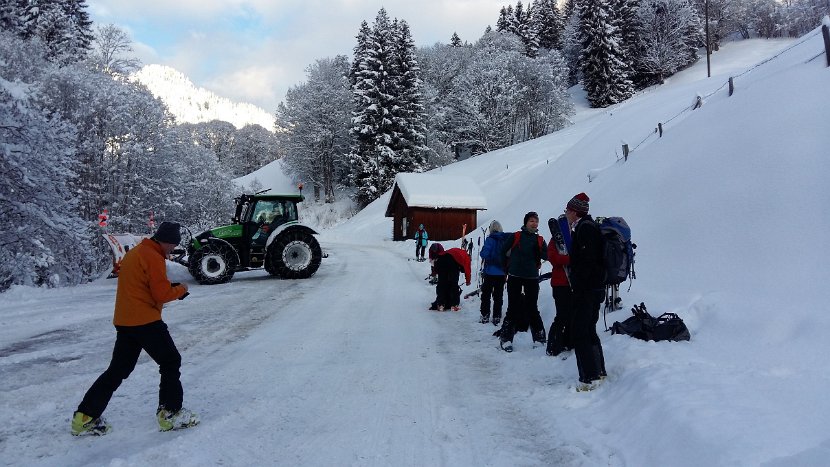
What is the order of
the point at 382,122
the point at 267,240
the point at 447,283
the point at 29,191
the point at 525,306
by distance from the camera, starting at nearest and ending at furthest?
1. the point at 525,306
2. the point at 447,283
3. the point at 29,191
4. the point at 267,240
5. the point at 382,122

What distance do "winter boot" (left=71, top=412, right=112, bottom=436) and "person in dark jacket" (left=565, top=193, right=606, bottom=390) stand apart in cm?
412

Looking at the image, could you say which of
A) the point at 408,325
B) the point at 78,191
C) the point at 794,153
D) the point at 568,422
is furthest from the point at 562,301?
the point at 78,191

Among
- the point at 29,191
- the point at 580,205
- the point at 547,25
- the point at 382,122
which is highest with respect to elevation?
the point at 547,25

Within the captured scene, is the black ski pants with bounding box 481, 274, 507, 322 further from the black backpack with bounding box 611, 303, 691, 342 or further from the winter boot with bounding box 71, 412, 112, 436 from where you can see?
the winter boot with bounding box 71, 412, 112, 436

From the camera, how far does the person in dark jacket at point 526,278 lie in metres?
6.53

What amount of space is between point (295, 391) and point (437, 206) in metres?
28.2

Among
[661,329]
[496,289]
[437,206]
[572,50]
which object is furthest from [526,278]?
[572,50]

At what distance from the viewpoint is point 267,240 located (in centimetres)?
1359

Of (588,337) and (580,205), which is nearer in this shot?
(588,337)

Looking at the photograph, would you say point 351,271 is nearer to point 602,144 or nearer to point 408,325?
point 408,325

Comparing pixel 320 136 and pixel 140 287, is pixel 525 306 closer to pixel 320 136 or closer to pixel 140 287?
pixel 140 287

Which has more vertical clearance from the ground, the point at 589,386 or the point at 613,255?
the point at 613,255

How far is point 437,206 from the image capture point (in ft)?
107

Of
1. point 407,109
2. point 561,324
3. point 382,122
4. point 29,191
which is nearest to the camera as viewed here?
point 561,324
